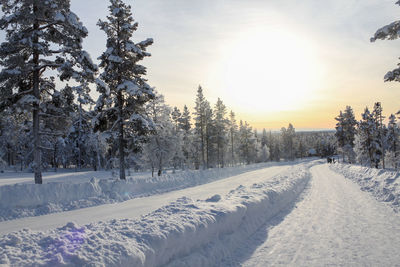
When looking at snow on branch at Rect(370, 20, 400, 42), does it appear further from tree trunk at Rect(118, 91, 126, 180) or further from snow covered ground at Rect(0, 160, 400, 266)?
tree trunk at Rect(118, 91, 126, 180)

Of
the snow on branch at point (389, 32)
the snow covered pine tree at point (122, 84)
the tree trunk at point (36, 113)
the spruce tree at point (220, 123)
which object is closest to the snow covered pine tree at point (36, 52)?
the tree trunk at point (36, 113)

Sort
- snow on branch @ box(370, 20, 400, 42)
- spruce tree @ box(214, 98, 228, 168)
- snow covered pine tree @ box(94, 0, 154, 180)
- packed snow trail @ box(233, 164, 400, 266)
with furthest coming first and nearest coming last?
1. spruce tree @ box(214, 98, 228, 168)
2. snow covered pine tree @ box(94, 0, 154, 180)
3. snow on branch @ box(370, 20, 400, 42)
4. packed snow trail @ box(233, 164, 400, 266)

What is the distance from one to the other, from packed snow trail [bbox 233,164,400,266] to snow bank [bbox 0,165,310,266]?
2.07 feet

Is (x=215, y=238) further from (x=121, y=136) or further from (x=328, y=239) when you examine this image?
(x=121, y=136)

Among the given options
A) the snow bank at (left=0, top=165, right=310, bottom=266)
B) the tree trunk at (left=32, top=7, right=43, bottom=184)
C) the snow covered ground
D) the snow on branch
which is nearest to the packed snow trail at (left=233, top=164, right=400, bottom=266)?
the snow covered ground

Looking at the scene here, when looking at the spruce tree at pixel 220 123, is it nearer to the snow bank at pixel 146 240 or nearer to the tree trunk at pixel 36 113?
the tree trunk at pixel 36 113

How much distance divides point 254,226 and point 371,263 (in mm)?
3194

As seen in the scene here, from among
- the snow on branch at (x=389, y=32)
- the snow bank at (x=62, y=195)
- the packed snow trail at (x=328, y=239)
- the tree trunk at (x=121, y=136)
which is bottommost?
the packed snow trail at (x=328, y=239)

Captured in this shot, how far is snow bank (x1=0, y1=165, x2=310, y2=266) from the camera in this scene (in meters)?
3.90

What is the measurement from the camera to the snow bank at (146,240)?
3.90 m

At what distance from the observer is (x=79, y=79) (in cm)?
1361

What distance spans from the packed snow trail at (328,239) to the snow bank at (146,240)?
63 cm

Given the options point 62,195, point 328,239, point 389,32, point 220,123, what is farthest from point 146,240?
point 220,123

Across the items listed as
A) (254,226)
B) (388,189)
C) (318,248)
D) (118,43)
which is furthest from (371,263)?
(118,43)
